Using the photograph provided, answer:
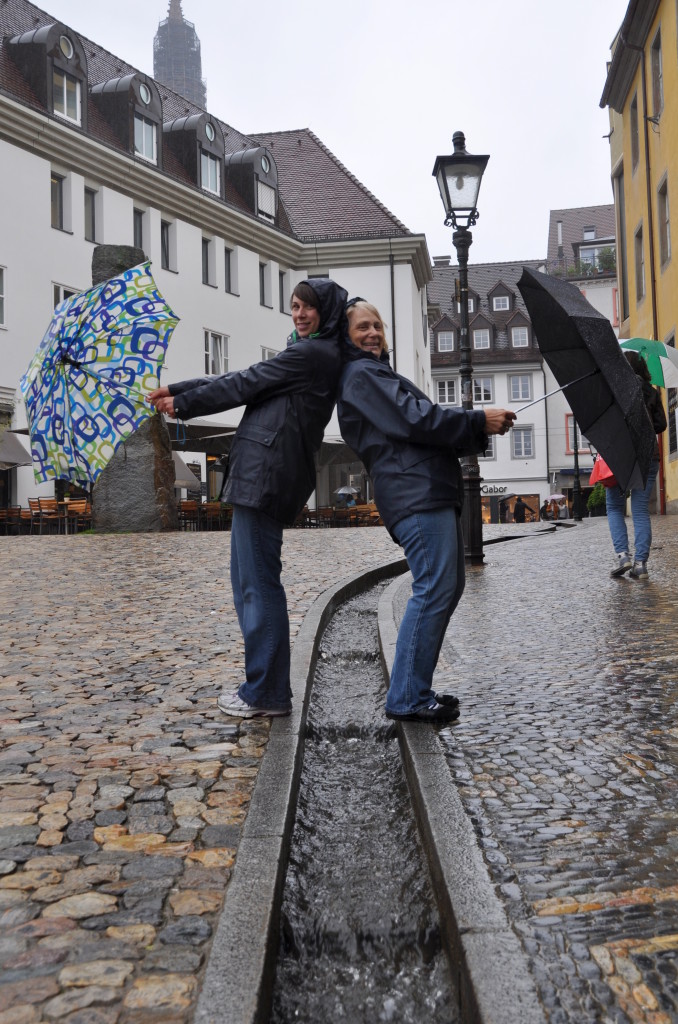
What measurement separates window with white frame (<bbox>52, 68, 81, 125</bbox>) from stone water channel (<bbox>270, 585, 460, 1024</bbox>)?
1293 inches

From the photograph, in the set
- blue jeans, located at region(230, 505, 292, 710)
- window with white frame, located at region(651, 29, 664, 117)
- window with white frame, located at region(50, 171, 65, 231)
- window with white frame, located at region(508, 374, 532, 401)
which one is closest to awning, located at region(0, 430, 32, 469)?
window with white frame, located at region(50, 171, 65, 231)

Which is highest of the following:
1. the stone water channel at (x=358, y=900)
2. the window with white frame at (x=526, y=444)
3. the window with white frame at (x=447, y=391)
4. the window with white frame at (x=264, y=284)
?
the window with white frame at (x=264, y=284)

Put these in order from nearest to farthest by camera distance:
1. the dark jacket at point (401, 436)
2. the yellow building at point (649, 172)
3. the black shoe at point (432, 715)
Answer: the dark jacket at point (401, 436)
the black shoe at point (432, 715)
the yellow building at point (649, 172)

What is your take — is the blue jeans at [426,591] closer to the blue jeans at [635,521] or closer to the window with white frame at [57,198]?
the blue jeans at [635,521]

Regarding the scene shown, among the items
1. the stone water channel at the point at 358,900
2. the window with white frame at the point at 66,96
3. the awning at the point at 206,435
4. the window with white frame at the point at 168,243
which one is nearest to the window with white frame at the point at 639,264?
the awning at the point at 206,435

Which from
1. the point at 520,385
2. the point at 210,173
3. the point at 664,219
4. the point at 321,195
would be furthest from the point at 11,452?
the point at 520,385

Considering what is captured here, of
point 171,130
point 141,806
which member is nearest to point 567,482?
point 171,130

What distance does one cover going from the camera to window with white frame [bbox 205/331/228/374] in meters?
40.0

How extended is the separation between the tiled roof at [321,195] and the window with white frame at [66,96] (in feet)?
41.2

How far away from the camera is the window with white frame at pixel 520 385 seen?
228 feet

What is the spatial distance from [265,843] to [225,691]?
2.16m

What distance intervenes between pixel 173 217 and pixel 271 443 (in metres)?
36.1

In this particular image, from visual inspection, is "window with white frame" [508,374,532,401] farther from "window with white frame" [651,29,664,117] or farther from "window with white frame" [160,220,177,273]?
"window with white frame" [651,29,664,117]

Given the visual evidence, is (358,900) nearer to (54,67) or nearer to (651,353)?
(651,353)
